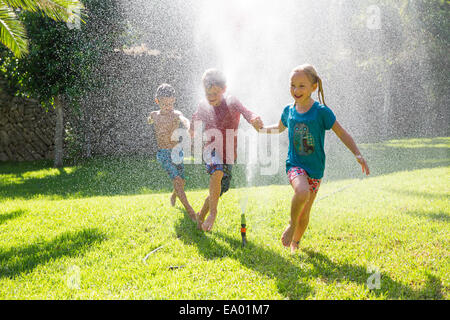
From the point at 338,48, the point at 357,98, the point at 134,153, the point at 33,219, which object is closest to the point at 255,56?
the point at 134,153

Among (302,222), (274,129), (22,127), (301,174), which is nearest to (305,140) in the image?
(301,174)

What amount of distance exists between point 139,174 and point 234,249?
6667 millimetres

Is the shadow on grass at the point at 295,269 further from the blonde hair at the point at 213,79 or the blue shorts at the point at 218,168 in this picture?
the blonde hair at the point at 213,79

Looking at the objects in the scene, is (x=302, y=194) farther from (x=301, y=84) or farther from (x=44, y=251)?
(x=44, y=251)

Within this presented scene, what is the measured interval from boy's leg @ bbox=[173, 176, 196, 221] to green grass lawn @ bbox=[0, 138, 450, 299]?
193mm

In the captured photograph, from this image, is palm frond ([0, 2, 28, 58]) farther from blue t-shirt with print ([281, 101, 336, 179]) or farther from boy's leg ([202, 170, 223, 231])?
blue t-shirt with print ([281, 101, 336, 179])

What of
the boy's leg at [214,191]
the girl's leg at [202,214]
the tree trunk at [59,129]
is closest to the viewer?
the boy's leg at [214,191]

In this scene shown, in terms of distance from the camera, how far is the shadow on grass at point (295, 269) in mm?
2688

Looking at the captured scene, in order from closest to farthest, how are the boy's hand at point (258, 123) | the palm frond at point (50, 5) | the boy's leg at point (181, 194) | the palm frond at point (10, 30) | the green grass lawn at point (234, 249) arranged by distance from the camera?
the green grass lawn at point (234, 249), the boy's hand at point (258, 123), the boy's leg at point (181, 194), the palm frond at point (50, 5), the palm frond at point (10, 30)

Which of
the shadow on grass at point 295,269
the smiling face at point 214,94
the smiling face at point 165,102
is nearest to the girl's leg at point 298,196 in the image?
the shadow on grass at point 295,269

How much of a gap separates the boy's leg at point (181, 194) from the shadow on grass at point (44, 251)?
941mm

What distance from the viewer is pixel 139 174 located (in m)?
9.85

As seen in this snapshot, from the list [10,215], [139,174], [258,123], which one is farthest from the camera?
[139,174]

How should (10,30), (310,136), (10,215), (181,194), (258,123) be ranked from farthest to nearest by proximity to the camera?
(10,30)
(10,215)
(181,194)
(258,123)
(310,136)
